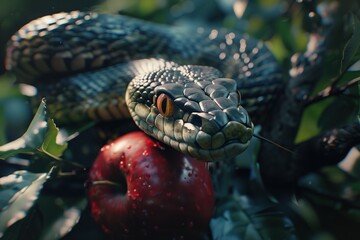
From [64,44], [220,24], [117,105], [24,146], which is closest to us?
[24,146]

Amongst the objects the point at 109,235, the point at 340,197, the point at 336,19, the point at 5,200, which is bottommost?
the point at 340,197

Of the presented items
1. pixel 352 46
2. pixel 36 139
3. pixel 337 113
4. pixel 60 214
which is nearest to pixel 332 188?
pixel 337 113

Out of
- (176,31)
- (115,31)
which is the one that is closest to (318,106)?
(176,31)

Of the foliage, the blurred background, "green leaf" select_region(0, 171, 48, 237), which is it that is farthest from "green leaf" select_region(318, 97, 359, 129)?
"green leaf" select_region(0, 171, 48, 237)

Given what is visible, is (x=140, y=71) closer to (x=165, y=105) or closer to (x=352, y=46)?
(x=165, y=105)

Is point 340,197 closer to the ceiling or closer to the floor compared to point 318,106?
closer to the floor

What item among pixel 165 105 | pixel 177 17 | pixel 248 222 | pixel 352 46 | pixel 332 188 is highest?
pixel 352 46

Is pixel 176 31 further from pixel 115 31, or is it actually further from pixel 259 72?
pixel 259 72
